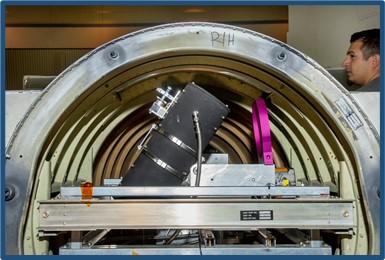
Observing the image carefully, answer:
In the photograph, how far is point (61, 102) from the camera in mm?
2326

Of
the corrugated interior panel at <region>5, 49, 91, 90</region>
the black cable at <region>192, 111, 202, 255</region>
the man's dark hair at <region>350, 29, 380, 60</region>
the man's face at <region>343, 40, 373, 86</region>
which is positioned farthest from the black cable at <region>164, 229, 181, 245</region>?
the corrugated interior panel at <region>5, 49, 91, 90</region>

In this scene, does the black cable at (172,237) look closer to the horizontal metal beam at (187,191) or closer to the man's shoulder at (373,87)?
the horizontal metal beam at (187,191)

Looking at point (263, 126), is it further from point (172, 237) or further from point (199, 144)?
point (172, 237)

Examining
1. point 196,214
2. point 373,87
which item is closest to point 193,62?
point 196,214

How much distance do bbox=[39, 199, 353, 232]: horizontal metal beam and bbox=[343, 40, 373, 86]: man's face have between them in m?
1.38

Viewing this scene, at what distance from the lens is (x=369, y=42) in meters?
3.59

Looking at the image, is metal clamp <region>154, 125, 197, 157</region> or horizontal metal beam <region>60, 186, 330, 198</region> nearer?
horizontal metal beam <region>60, 186, 330, 198</region>

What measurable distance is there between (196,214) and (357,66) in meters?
1.81

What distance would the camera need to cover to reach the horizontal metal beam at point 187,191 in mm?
2377

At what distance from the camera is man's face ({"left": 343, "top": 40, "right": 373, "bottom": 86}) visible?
139 inches

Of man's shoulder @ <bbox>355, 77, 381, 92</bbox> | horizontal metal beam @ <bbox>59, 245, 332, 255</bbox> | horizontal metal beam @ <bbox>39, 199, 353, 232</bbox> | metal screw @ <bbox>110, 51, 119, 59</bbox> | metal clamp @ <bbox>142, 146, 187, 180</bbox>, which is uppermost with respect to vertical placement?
man's shoulder @ <bbox>355, 77, 381, 92</bbox>

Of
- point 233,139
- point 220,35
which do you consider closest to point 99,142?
point 233,139

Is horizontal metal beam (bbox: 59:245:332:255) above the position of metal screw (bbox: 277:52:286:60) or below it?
below

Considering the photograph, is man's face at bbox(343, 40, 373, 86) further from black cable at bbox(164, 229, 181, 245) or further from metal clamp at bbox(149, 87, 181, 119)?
black cable at bbox(164, 229, 181, 245)
